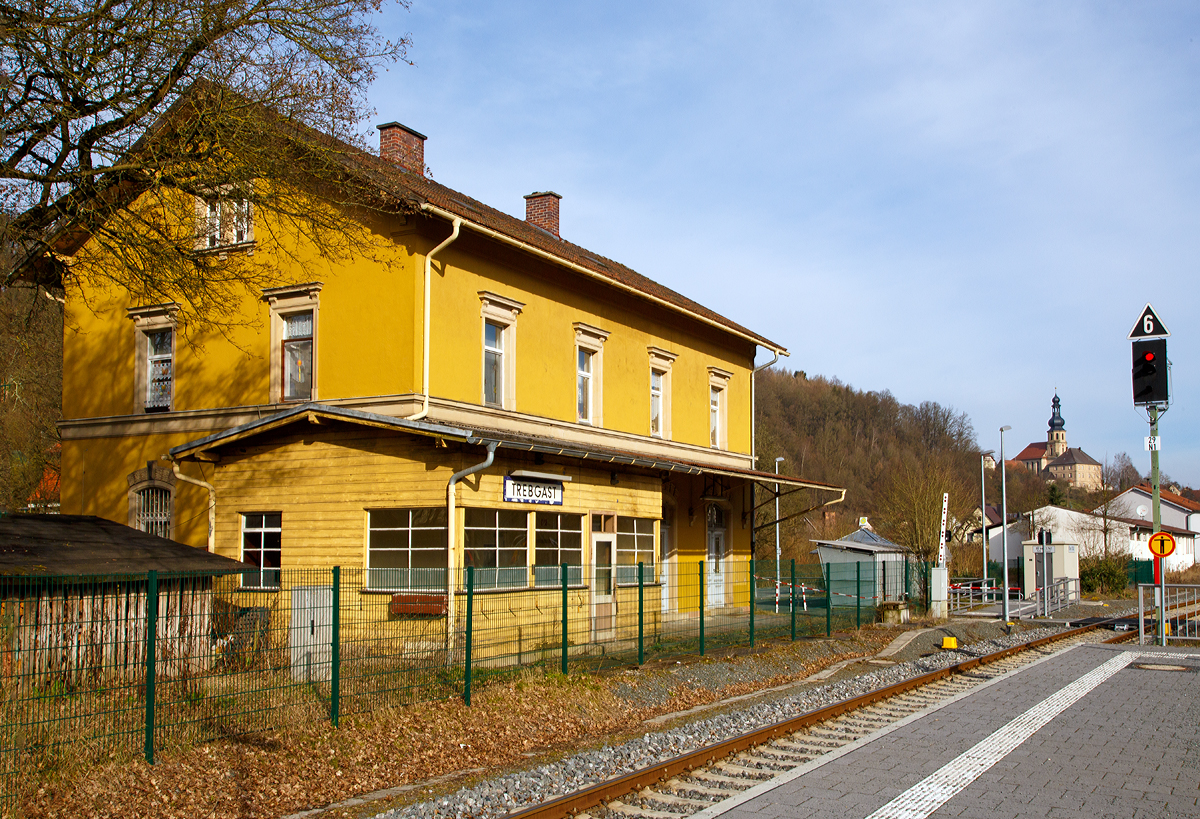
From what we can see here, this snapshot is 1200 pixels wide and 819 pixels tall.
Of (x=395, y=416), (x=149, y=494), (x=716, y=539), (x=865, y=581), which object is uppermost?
(x=395, y=416)

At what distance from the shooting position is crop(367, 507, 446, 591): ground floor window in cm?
1513

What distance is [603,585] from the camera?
18.4 meters

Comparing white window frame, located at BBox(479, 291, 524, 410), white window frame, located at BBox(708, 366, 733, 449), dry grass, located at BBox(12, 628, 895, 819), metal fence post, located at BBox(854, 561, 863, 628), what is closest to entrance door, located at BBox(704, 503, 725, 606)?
white window frame, located at BBox(708, 366, 733, 449)

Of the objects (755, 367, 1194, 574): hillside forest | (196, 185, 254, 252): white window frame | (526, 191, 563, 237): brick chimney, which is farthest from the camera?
(755, 367, 1194, 574): hillside forest

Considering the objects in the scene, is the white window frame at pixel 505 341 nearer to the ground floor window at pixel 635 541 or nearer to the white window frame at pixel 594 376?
the white window frame at pixel 594 376

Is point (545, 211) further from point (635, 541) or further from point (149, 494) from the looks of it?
point (149, 494)

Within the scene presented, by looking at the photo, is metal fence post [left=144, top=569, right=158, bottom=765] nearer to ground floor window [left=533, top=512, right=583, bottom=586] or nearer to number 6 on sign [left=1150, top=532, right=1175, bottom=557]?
ground floor window [left=533, top=512, right=583, bottom=586]

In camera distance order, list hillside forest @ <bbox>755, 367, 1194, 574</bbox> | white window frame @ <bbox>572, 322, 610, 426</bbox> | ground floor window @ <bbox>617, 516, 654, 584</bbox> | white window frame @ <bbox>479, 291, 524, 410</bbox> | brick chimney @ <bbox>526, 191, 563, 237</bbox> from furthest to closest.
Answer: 1. hillside forest @ <bbox>755, 367, 1194, 574</bbox>
2. brick chimney @ <bbox>526, 191, 563, 237</bbox>
3. white window frame @ <bbox>572, 322, 610, 426</bbox>
4. ground floor window @ <bbox>617, 516, 654, 584</bbox>
5. white window frame @ <bbox>479, 291, 524, 410</bbox>

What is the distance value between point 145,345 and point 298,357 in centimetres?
385

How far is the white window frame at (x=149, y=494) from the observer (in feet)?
59.9

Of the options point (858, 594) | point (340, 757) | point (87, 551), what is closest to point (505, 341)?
point (87, 551)

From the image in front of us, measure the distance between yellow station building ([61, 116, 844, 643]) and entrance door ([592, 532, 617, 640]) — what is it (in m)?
0.04

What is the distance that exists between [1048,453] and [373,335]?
199 m

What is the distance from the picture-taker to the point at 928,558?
39.8 meters
